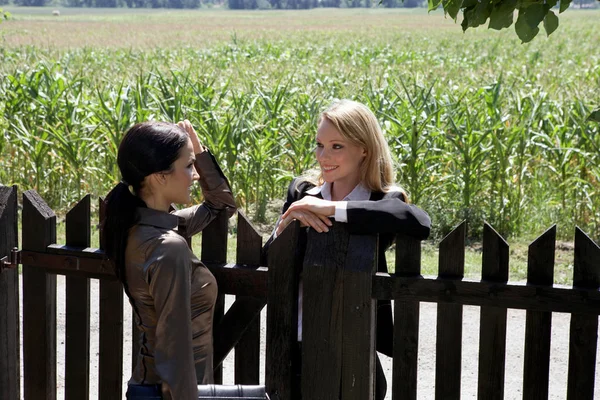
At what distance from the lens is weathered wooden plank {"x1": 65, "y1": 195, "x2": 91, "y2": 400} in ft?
10.5

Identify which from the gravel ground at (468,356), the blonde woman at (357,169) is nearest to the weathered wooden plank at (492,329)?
the blonde woman at (357,169)

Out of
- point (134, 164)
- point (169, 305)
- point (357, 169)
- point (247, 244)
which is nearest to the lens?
point (169, 305)

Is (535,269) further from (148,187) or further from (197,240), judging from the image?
(197,240)

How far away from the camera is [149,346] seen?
8.72ft

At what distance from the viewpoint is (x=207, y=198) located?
3.01 meters

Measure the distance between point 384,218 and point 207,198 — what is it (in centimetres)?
65

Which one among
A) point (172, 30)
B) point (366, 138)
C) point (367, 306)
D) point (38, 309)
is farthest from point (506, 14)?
point (172, 30)

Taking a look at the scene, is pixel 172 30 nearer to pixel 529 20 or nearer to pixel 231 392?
pixel 529 20

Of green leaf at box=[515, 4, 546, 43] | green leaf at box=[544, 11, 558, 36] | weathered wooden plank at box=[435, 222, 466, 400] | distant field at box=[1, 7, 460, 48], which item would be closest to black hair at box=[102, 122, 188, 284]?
weathered wooden plank at box=[435, 222, 466, 400]

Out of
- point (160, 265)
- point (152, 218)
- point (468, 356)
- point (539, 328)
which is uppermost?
point (152, 218)

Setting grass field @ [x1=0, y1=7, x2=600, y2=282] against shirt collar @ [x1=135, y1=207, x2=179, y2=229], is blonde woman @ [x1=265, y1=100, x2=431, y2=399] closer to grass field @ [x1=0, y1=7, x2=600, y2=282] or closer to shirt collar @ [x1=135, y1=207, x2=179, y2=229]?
shirt collar @ [x1=135, y1=207, x2=179, y2=229]

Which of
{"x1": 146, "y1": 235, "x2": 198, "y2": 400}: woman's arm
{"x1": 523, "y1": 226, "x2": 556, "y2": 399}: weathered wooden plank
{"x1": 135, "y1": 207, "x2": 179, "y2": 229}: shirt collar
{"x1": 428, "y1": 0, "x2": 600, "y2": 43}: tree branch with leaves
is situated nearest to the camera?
{"x1": 146, "y1": 235, "x2": 198, "y2": 400}: woman's arm

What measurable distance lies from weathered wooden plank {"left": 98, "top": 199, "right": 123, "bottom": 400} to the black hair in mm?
537

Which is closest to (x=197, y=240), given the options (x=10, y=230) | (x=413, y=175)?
(x=413, y=175)
